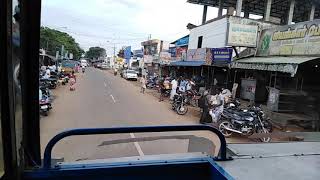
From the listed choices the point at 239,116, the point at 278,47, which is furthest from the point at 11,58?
the point at 278,47

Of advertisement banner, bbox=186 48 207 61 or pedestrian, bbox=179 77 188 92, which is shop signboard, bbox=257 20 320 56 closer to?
pedestrian, bbox=179 77 188 92

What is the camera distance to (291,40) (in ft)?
54.9

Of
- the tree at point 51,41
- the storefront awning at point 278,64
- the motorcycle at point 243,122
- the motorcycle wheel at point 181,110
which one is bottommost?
the motorcycle wheel at point 181,110

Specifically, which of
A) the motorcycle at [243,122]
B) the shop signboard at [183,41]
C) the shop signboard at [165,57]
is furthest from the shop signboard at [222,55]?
the shop signboard at [183,41]

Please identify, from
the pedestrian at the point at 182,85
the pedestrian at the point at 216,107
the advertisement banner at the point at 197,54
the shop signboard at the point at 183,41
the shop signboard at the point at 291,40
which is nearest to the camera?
the pedestrian at the point at 216,107

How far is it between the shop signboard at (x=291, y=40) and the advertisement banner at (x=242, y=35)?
454 millimetres

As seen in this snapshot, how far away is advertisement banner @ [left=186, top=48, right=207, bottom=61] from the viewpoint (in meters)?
26.4

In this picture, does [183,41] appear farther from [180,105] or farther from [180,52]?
[180,105]

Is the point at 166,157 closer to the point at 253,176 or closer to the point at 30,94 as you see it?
the point at 253,176

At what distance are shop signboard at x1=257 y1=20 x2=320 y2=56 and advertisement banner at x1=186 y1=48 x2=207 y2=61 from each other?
687cm

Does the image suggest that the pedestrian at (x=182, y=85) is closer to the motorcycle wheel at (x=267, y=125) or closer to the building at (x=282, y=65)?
the building at (x=282, y=65)

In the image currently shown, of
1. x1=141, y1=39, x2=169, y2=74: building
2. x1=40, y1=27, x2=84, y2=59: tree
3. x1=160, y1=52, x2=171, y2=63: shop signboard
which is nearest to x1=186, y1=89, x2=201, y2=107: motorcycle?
x1=40, y1=27, x2=84, y2=59: tree

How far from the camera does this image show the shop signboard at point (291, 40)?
1485cm

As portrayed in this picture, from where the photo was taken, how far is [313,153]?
2.78 m
